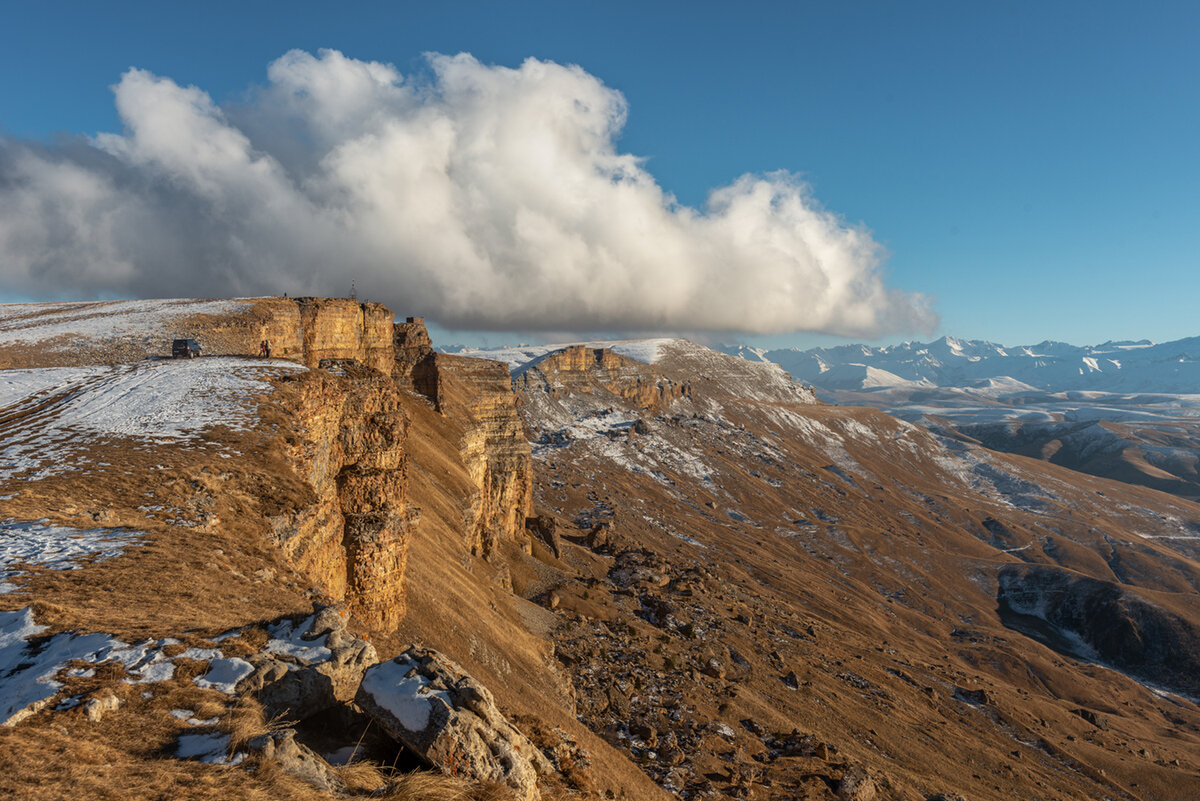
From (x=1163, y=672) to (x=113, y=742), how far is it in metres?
168

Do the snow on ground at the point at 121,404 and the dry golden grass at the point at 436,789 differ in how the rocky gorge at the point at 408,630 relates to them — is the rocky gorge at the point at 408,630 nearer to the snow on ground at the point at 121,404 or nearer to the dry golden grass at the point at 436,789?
the dry golden grass at the point at 436,789

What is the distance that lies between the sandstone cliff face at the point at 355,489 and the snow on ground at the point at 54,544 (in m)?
5.82

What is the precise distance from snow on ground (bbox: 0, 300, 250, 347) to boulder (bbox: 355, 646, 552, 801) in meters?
57.9

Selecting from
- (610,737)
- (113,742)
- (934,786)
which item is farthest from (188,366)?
(934,786)

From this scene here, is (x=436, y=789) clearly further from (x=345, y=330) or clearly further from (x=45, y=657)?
(x=345, y=330)

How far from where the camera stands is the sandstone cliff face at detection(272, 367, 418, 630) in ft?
70.8

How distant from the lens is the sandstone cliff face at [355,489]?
Result: 21.6 meters

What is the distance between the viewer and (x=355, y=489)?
24.8 meters

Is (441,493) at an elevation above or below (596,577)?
above

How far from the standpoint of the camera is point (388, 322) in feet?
218

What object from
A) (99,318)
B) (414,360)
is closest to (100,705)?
(414,360)

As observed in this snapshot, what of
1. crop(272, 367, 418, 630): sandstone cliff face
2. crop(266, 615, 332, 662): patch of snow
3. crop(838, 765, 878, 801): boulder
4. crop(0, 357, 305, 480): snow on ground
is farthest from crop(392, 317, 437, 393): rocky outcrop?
crop(266, 615, 332, 662): patch of snow

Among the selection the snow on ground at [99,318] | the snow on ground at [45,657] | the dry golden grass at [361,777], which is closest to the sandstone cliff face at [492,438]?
the snow on ground at [99,318]

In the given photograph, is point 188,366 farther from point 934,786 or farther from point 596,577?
point 934,786
